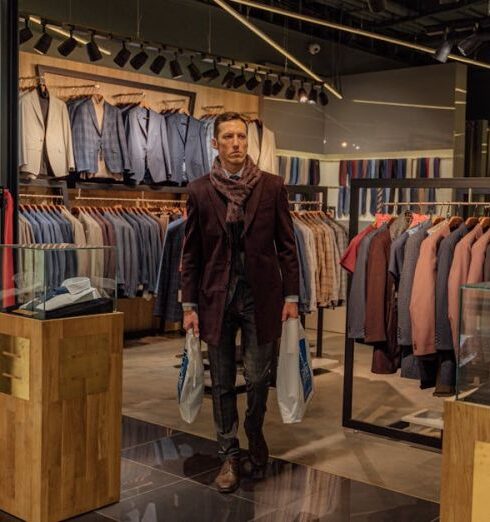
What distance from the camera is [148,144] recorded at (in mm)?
7863

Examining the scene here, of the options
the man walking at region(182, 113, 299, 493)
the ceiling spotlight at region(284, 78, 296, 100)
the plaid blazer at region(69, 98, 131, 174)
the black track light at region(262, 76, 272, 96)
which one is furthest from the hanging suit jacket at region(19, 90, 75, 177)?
the man walking at region(182, 113, 299, 493)

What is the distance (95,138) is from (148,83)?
3.95 feet

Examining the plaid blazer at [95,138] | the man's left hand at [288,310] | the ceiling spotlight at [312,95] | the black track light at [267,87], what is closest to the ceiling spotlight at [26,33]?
the plaid blazer at [95,138]

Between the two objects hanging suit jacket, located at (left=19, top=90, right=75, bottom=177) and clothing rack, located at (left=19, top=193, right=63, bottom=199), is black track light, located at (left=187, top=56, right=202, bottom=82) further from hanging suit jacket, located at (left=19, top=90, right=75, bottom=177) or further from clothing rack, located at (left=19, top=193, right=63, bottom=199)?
clothing rack, located at (left=19, top=193, right=63, bottom=199)

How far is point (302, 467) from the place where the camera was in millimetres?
4227

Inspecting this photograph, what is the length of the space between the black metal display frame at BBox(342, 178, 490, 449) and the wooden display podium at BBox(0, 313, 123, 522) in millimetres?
1792

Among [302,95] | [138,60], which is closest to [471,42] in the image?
[302,95]

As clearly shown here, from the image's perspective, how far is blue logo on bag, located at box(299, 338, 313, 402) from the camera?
4.04 metres

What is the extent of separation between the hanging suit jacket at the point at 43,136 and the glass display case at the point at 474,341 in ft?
16.8

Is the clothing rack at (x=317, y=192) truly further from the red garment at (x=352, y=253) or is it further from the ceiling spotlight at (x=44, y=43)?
the ceiling spotlight at (x=44, y=43)

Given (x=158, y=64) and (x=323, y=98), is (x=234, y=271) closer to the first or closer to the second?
(x=158, y=64)

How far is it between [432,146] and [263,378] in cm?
604

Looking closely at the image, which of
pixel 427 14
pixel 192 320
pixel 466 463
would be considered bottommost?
pixel 466 463

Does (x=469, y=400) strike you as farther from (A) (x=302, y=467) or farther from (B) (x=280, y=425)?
(B) (x=280, y=425)
